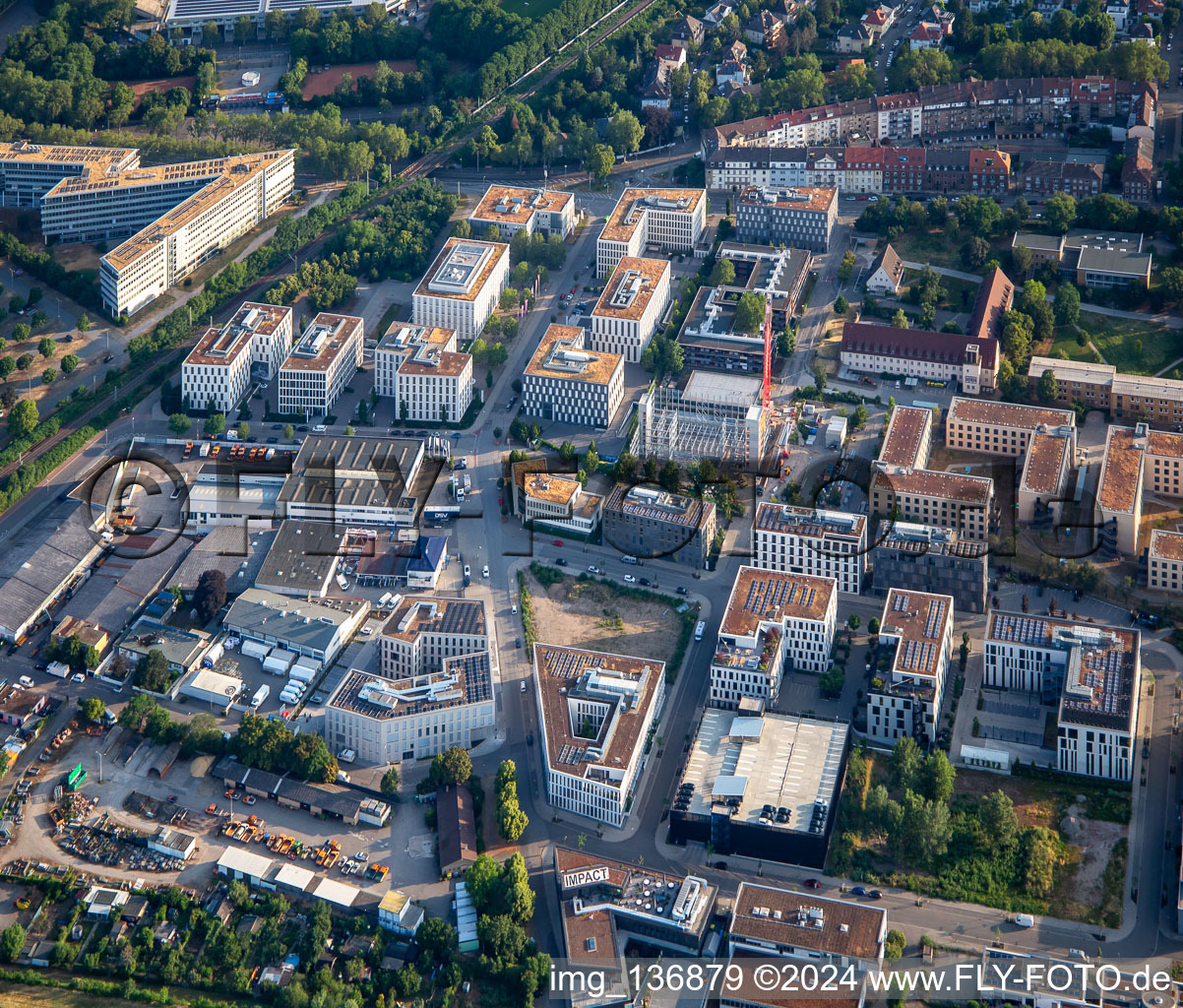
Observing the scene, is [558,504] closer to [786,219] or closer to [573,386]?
[573,386]

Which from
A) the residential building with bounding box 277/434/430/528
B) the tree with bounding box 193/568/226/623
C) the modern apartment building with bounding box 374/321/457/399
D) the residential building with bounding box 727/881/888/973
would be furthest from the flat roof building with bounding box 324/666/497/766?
the modern apartment building with bounding box 374/321/457/399

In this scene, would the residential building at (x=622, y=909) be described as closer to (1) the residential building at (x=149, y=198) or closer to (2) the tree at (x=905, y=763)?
(2) the tree at (x=905, y=763)

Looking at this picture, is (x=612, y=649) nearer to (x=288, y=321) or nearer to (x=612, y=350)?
(x=612, y=350)

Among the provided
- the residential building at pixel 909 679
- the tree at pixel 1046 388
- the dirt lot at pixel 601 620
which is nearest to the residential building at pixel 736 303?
the tree at pixel 1046 388

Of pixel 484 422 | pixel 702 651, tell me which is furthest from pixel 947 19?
pixel 702 651

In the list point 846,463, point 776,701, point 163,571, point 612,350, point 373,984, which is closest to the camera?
point 373,984

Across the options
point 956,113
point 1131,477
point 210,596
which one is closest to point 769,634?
point 1131,477
